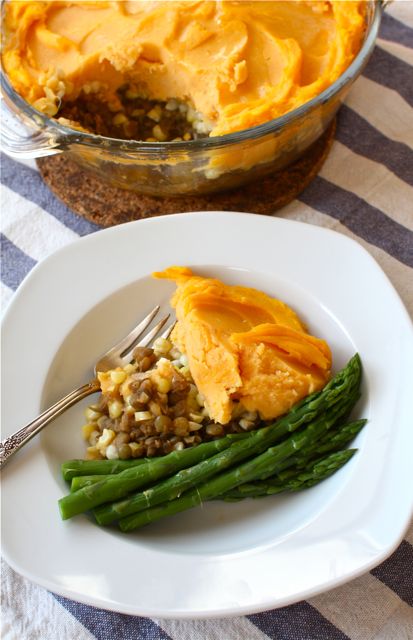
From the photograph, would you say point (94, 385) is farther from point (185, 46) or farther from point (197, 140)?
point (185, 46)

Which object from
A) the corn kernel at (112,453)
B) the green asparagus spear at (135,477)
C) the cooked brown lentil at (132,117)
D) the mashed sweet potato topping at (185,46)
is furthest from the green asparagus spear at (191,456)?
the cooked brown lentil at (132,117)

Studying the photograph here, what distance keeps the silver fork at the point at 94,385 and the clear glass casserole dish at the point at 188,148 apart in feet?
1.85

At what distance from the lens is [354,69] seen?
287cm

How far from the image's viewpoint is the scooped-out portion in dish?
246cm

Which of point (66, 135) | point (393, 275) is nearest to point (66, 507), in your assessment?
point (66, 135)

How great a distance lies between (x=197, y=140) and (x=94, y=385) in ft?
3.18

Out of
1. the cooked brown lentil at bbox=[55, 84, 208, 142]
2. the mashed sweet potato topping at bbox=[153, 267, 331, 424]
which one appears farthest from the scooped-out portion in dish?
the cooked brown lentil at bbox=[55, 84, 208, 142]

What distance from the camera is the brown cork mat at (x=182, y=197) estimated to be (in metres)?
3.18

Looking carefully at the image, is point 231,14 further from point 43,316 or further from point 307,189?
point 43,316

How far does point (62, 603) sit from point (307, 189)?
1946 millimetres

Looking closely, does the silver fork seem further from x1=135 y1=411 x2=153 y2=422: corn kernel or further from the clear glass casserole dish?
the clear glass casserole dish

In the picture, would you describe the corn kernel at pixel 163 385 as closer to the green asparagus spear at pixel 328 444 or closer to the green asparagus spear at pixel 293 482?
the green asparagus spear at pixel 328 444

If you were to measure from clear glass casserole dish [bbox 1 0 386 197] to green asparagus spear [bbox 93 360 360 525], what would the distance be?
3.14ft

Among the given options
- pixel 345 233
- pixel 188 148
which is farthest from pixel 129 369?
pixel 345 233
